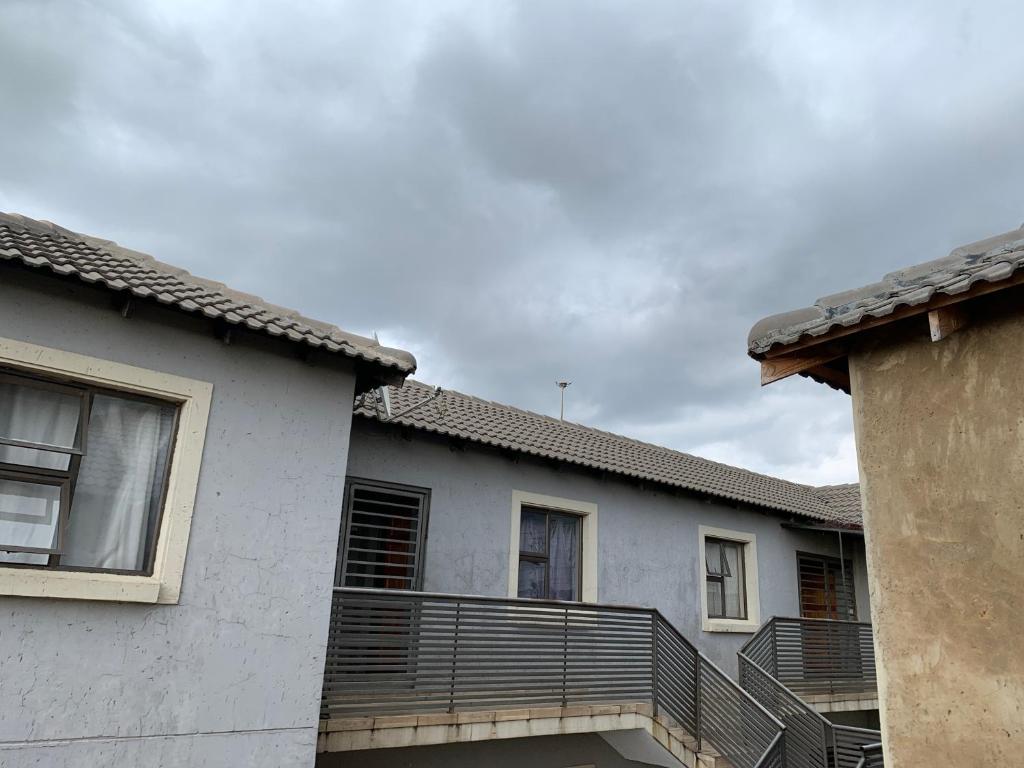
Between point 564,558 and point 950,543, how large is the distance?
24.3 ft

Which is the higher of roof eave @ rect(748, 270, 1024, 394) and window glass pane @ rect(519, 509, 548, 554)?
roof eave @ rect(748, 270, 1024, 394)

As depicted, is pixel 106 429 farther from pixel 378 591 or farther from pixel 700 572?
pixel 700 572

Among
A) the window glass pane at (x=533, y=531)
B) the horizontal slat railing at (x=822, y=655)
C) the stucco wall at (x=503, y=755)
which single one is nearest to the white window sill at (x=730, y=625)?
the horizontal slat railing at (x=822, y=655)

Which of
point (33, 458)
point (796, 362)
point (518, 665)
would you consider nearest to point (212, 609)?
point (33, 458)

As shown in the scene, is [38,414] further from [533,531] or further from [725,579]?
[725,579]

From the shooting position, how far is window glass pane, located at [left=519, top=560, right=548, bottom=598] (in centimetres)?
1069

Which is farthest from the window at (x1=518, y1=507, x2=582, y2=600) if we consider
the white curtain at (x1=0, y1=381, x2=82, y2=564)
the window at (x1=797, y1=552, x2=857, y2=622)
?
the white curtain at (x1=0, y1=381, x2=82, y2=564)

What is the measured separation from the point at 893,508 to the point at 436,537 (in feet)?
20.6

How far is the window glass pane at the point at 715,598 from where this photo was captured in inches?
522

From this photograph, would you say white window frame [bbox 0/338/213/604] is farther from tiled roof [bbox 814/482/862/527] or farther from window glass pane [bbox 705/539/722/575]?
tiled roof [bbox 814/482/862/527]

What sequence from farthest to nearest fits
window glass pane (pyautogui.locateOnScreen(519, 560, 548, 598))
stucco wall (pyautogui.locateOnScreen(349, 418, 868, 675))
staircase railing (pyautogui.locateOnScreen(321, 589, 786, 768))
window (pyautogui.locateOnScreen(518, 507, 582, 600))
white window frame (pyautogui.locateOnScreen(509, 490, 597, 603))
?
window (pyautogui.locateOnScreen(518, 507, 582, 600))
window glass pane (pyautogui.locateOnScreen(519, 560, 548, 598))
white window frame (pyautogui.locateOnScreen(509, 490, 597, 603))
stucco wall (pyautogui.locateOnScreen(349, 418, 868, 675))
staircase railing (pyautogui.locateOnScreen(321, 589, 786, 768))

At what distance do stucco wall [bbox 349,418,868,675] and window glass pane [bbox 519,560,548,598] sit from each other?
1.41ft

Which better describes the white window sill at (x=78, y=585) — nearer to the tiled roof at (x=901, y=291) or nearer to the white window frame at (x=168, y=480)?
the white window frame at (x=168, y=480)

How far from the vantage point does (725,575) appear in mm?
13680
